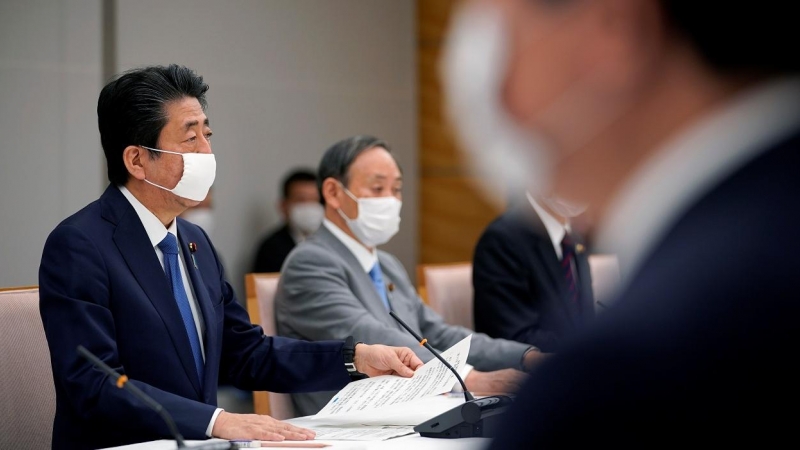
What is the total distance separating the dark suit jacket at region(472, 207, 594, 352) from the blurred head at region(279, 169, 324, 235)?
2427 mm

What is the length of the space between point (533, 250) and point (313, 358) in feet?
4.14

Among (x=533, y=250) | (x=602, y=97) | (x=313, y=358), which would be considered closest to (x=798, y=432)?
(x=602, y=97)

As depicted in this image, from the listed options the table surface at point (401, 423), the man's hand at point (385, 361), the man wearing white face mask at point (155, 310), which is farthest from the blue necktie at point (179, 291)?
the man's hand at point (385, 361)

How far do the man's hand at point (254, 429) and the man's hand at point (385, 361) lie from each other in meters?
0.37

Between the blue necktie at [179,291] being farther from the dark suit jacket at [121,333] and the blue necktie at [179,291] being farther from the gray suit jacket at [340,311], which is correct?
the gray suit jacket at [340,311]

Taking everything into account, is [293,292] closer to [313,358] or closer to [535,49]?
[313,358]

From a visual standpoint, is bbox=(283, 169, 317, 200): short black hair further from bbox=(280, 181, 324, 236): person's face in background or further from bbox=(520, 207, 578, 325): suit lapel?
bbox=(520, 207, 578, 325): suit lapel

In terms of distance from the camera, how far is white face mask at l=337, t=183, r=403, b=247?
307 cm

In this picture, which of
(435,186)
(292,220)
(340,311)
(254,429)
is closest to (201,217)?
(292,220)

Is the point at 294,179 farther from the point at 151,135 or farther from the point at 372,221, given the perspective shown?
the point at 151,135

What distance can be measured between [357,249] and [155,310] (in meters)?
1.11

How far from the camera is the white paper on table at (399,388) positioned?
1.90 metres

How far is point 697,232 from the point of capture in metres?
0.53

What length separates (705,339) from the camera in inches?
20.8
